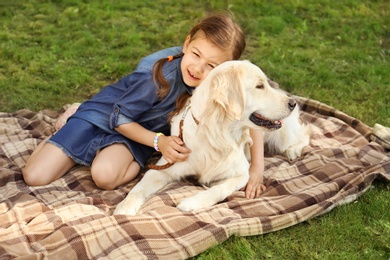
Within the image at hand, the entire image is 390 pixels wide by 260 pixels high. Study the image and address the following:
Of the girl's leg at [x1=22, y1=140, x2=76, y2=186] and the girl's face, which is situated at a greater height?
the girl's face

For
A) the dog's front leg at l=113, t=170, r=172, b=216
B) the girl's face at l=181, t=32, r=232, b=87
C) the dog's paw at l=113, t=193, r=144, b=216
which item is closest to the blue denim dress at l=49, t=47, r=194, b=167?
the girl's face at l=181, t=32, r=232, b=87

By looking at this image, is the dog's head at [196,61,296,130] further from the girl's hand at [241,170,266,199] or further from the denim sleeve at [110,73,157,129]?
the denim sleeve at [110,73,157,129]

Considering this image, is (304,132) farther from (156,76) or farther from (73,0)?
(73,0)

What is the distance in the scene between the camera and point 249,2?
8.30m

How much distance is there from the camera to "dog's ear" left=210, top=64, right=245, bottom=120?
3070 mm

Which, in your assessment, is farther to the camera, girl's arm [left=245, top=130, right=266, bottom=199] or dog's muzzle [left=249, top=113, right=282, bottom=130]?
girl's arm [left=245, top=130, right=266, bottom=199]

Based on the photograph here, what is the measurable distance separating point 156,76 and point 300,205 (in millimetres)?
1395

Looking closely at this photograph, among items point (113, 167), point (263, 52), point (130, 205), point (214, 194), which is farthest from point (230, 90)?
point (263, 52)

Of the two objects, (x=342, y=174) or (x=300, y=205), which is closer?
(x=300, y=205)

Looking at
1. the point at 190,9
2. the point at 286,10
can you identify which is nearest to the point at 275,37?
the point at 286,10

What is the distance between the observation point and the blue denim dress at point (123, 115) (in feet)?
12.3

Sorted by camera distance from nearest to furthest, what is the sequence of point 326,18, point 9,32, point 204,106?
1. point 204,106
2. point 9,32
3. point 326,18

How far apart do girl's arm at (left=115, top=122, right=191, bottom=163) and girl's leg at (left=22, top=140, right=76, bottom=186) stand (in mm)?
477

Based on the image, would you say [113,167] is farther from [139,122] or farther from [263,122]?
[263,122]
